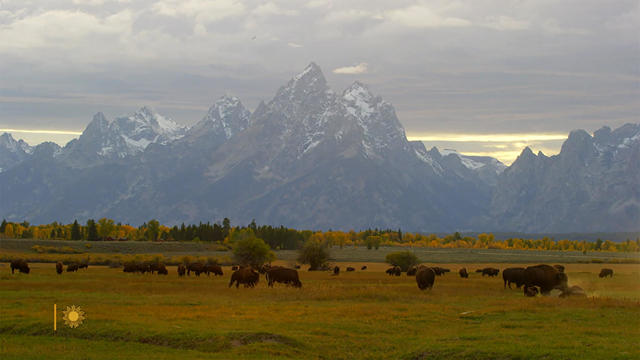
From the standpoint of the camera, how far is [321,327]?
126 ft

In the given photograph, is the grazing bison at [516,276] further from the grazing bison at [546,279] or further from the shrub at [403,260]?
the shrub at [403,260]

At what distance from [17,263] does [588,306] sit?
67364 mm

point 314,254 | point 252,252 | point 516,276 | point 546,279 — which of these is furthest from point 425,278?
point 314,254

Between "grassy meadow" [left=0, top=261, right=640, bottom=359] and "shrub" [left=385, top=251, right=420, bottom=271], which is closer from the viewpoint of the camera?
→ "grassy meadow" [left=0, top=261, right=640, bottom=359]

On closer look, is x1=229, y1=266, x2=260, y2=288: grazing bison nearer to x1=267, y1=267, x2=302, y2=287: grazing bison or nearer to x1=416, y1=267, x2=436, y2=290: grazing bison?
x1=267, y1=267, x2=302, y2=287: grazing bison

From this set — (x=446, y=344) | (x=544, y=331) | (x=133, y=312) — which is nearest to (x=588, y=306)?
(x=544, y=331)

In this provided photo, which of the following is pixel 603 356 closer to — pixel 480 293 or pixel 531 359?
pixel 531 359

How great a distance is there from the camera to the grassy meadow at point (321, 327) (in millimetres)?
32031

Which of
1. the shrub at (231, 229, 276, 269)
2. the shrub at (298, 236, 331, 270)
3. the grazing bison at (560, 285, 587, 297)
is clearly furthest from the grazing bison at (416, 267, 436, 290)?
the shrub at (298, 236, 331, 270)

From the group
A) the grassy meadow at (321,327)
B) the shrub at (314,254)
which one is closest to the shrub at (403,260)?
the shrub at (314,254)

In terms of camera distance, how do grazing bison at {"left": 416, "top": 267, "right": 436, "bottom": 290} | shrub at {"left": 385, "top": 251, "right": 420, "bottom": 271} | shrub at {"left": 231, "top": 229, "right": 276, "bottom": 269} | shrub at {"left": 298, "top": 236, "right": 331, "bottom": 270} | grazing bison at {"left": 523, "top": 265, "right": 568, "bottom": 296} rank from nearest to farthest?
grazing bison at {"left": 523, "top": 265, "right": 568, "bottom": 296}
grazing bison at {"left": 416, "top": 267, "right": 436, "bottom": 290}
shrub at {"left": 231, "top": 229, "right": 276, "bottom": 269}
shrub at {"left": 298, "top": 236, "right": 331, "bottom": 270}
shrub at {"left": 385, "top": 251, "right": 420, "bottom": 271}

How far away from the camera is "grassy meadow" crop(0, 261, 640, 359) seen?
105ft

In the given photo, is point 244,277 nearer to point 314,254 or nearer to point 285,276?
point 285,276

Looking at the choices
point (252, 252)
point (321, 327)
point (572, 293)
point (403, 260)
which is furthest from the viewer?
point (403, 260)
